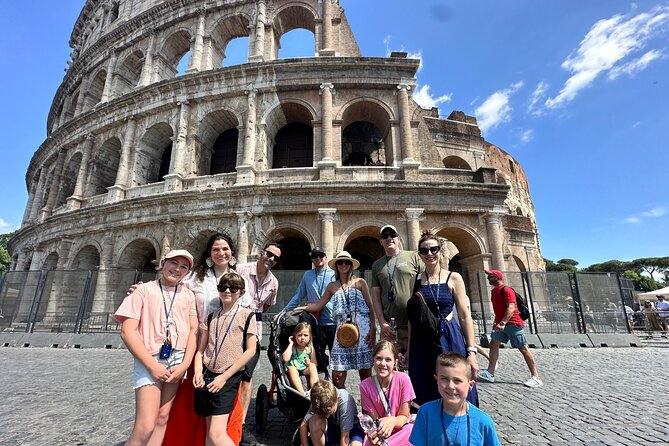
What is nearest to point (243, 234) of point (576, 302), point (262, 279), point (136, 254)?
point (136, 254)

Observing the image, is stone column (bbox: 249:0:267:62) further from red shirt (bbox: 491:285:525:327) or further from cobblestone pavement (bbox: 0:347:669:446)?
red shirt (bbox: 491:285:525:327)

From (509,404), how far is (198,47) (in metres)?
17.6

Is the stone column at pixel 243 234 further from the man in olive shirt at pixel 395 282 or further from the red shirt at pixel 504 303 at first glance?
the man in olive shirt at pixel 395 282

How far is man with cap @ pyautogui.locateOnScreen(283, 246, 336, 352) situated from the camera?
356 centimetres

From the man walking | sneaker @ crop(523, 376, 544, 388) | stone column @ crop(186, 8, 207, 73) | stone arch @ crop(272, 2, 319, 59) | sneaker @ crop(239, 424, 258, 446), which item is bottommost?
sneaker @ crop(239, 424, 258, 446)

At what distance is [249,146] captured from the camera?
12.6 meters

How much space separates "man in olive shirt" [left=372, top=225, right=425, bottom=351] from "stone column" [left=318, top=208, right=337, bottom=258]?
25.5 ft

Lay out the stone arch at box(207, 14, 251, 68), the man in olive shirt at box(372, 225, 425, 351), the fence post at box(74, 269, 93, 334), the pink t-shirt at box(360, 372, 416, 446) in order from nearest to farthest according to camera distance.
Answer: the pink t-shirt at box(360, 372, 416, 446) < the man in olive shirt at box(372, 225, 425, 351) < the fence post at box(74, 269, 93, 334) < the stone arch at box(207, 14, 251, 68)

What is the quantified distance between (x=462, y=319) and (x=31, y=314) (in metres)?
13.3

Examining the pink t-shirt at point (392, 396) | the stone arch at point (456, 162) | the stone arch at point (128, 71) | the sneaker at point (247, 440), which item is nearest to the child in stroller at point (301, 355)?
the sneaker at point (247, 440)

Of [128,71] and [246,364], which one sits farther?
[128,71]

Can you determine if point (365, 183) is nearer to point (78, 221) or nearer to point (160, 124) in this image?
point (160, 124)

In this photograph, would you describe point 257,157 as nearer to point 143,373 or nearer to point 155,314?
point 155,314

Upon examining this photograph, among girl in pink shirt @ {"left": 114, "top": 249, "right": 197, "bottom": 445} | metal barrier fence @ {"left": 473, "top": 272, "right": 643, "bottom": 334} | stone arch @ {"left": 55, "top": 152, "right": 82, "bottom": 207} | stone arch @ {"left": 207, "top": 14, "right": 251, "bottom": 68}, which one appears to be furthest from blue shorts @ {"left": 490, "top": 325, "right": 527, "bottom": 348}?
stone arch @ {"left": 55, "top": 152, "right": 82, "bottom": 207}
